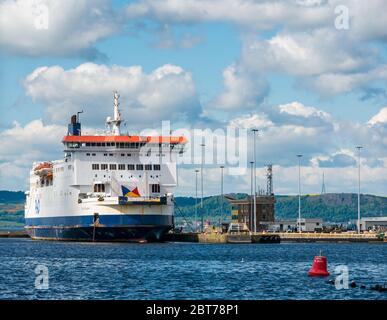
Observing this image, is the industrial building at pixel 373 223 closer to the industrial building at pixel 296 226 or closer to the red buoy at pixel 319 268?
the industrial building at pixel 296 226

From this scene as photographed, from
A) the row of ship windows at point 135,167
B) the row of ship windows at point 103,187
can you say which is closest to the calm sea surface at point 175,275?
the row of ship windows at point 103,187

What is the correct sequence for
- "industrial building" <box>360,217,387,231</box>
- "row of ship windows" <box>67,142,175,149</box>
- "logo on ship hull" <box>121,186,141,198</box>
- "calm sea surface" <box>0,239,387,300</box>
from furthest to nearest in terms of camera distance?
"industrial building" <box>360,217,387,231</box>
"row of ship windows" <box>67,142,175,149</box>
"logo on ship hull" <box>121,186,141,198</box>
"calm sea surface" <box>0,239,387,300</box>

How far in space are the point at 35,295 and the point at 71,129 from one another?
266 ft

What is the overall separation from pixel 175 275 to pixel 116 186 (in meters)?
46.5

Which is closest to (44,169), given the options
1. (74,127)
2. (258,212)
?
(74,127)

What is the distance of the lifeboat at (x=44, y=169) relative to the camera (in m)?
133

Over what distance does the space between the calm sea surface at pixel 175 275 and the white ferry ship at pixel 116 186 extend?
9.37 meters

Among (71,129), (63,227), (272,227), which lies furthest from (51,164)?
(272,227)

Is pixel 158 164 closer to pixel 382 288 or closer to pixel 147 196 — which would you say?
pixel 147 196

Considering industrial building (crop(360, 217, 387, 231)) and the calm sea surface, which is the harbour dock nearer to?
the calm sea surface

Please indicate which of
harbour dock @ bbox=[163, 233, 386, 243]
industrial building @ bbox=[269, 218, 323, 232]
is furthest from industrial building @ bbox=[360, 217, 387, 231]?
harbour dock @ bbox=[163, 233, 386, 243]

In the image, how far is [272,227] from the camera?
180000 mm

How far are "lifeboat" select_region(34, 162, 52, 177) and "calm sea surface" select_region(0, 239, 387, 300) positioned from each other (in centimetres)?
3622

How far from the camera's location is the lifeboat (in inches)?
5231
